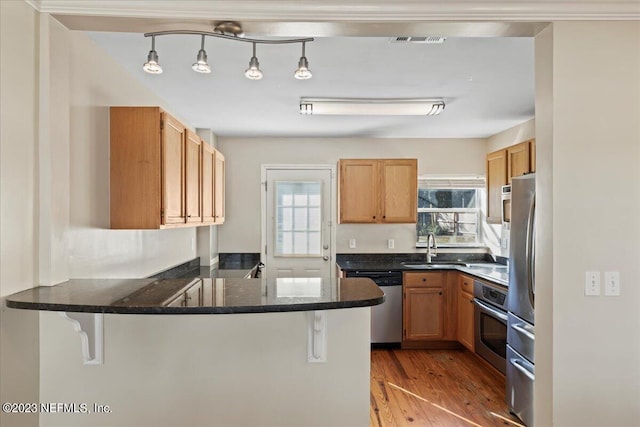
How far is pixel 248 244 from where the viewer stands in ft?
15.8

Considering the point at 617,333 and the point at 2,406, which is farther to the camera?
the point at 617,333

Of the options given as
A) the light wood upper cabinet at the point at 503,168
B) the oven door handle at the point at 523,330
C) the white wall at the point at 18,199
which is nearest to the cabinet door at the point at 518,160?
the light wood upper cabinet at the point at 503,168

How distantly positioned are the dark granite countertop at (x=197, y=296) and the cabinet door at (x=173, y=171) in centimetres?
67

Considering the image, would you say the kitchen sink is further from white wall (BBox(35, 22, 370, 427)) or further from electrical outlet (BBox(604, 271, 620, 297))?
white wall (BBox(35, 22, 370, 427))

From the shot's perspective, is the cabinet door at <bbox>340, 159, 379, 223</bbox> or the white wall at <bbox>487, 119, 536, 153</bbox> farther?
the cabinet door at <bbox>340, 159, 379, 223</bbox>

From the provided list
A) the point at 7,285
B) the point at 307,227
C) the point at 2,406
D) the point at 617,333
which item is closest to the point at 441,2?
the point at 617,333

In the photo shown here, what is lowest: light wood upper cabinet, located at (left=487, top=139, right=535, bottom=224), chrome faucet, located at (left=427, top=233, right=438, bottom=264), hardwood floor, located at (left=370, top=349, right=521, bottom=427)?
hardwood floor, located at (left=370, top=349, right=521, bottom=427)

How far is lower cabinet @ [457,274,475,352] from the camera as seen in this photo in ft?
12.8

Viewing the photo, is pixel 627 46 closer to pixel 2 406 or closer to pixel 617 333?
pixel 617 333

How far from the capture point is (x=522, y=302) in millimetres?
2727

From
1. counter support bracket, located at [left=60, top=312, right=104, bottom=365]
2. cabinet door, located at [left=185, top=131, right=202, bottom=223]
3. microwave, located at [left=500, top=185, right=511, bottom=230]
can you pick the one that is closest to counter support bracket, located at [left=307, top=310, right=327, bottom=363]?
counter support bracket, located at [left=60, top=312, right=104, bottom=365]

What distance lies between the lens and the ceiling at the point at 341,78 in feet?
7.27

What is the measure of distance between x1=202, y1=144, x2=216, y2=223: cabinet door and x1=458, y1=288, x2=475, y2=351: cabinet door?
265cm

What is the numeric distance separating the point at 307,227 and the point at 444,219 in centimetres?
173
